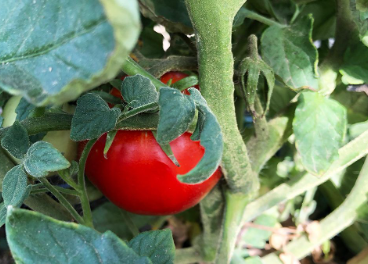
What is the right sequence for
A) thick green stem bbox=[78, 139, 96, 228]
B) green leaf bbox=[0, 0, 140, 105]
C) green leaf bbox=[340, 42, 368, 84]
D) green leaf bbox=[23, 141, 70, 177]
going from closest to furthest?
green leaf bbox=[0, 0, 140, 105] → green leaf bbox=[23, 141, 70, 177] → thick green stem bbox=[78, 139, 96, 228] → green leaf bbox=[340, 42, 368, 84]

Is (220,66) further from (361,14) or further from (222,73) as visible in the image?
(361,14)

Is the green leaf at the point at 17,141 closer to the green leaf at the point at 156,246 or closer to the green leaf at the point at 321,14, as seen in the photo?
the green leaf at the point at 156,246

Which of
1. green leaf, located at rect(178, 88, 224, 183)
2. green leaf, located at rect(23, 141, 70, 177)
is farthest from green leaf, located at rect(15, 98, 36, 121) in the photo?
green leaf, located at rect(178, 88, 224, 183)

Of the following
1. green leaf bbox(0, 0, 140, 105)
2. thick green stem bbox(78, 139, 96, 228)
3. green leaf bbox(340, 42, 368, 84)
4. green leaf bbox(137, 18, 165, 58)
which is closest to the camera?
green leaf bbox(0, 0, 140, 105)

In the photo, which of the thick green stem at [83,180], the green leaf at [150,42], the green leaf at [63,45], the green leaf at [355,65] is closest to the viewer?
the green leaf at [63,45]

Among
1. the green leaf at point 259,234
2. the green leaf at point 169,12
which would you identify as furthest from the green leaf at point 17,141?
the green leaf at point 259,234

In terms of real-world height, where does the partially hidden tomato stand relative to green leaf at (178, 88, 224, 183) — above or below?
below

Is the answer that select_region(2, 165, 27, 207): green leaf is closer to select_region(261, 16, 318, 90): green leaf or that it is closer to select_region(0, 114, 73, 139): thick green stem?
select_region(0, 114, 73, 139): thick green stem
